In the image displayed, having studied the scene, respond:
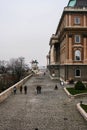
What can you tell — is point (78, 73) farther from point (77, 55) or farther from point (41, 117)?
point (41, 117)

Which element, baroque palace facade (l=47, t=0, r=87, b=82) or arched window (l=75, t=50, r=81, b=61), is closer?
baroque palace facade (l=47, t=0, r=87, b=82)

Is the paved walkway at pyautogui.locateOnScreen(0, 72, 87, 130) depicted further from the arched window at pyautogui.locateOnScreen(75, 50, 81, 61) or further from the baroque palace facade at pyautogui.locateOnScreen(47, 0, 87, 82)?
the arched window at pyautogui.locateOnScreen(75, 50, 81, 61)

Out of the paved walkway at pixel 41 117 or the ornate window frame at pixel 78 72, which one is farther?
the ornate window frame at pixel 78 72

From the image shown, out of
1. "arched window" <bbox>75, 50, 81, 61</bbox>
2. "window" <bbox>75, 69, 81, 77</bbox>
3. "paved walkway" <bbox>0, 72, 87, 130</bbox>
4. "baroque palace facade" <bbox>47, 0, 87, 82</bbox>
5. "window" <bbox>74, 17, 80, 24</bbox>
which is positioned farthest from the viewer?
"window" <bbox>75, 69, 81, 77</bbox>

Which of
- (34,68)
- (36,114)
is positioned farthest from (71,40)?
(34,68)

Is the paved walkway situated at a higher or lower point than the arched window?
lower

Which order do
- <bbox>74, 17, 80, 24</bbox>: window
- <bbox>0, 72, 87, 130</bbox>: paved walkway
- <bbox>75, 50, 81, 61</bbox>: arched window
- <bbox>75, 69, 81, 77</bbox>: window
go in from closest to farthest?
<bbox>0, 72, 87, 130</bbox>: paved walkway < <bbox>74, 17, 80, 24</bbox>: window < <bbox>75, 50, 81, 61</bbox>: arched window < <bbox>75, 69, 81, 77</bbox>: window

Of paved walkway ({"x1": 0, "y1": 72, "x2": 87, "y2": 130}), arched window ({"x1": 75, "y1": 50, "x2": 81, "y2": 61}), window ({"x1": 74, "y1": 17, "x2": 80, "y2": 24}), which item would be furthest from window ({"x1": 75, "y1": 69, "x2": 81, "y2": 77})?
paved walkway ({"x1": 0, "y1": 72, "x2": 87, "y2": 130})

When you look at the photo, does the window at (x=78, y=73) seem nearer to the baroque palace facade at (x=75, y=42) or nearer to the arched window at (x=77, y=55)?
the baroque palace facade at (x=75, y=42)

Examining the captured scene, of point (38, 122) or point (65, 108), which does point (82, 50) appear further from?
point (38, 122)

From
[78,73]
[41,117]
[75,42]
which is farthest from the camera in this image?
[78,73]

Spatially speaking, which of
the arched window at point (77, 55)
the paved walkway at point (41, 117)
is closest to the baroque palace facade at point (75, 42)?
the arched window at point (77, 55)

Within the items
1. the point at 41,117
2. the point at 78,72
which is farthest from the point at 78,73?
the point at 41,117

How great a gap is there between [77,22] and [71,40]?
3728 mm
